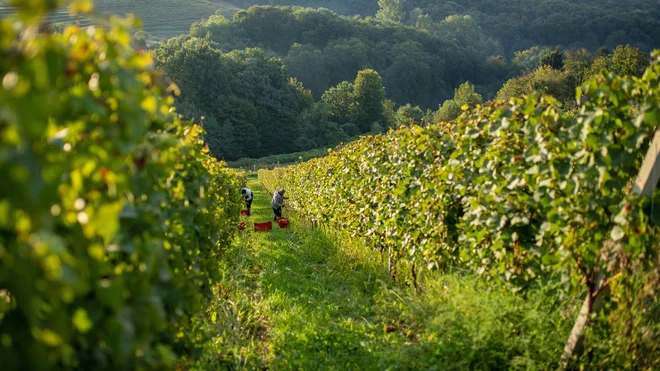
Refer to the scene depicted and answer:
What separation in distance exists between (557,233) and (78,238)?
355 centimetres

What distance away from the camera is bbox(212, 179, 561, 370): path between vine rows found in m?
4.34

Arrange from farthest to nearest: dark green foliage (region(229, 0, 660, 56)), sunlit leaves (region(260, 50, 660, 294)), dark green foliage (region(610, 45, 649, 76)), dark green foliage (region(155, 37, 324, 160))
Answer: dark green foliage (region(229, 0, 660, 56)) → dark green foliage (region(155, 37, 324, 160)) → dark green foliage (region(610, 45, 649, 76)) → sunlit leaves (region(260, 50, 660, 294))

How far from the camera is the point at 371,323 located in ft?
19.6

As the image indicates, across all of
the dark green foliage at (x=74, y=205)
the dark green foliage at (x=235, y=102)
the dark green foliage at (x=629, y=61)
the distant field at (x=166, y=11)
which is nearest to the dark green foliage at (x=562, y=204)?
the dark green foliage at (x=74, y=205)

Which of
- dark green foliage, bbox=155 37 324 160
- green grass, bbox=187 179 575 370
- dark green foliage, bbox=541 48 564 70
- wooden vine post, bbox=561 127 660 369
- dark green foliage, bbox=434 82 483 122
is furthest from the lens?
dark green foliage, bbox=541 48 564 70

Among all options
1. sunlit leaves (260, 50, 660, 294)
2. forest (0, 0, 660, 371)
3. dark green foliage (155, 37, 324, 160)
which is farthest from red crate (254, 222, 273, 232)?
dark green foliage (155, 37, 324, 160)

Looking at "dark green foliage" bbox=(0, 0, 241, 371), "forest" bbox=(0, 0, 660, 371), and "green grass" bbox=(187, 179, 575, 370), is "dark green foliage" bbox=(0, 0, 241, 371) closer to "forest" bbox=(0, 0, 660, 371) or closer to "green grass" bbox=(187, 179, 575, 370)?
"forest" bbox=(0, 0, 660, 371)

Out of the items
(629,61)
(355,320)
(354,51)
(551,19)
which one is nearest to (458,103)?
(629,61)

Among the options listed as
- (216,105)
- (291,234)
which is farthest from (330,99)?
(291,234)

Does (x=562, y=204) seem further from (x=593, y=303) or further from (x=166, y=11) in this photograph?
(x=166, y=11)

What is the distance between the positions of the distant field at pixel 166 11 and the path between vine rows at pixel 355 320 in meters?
107

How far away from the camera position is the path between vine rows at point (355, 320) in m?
4.34

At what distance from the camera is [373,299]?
6859 millimetres

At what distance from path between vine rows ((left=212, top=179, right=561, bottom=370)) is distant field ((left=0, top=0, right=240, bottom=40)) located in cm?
10707
